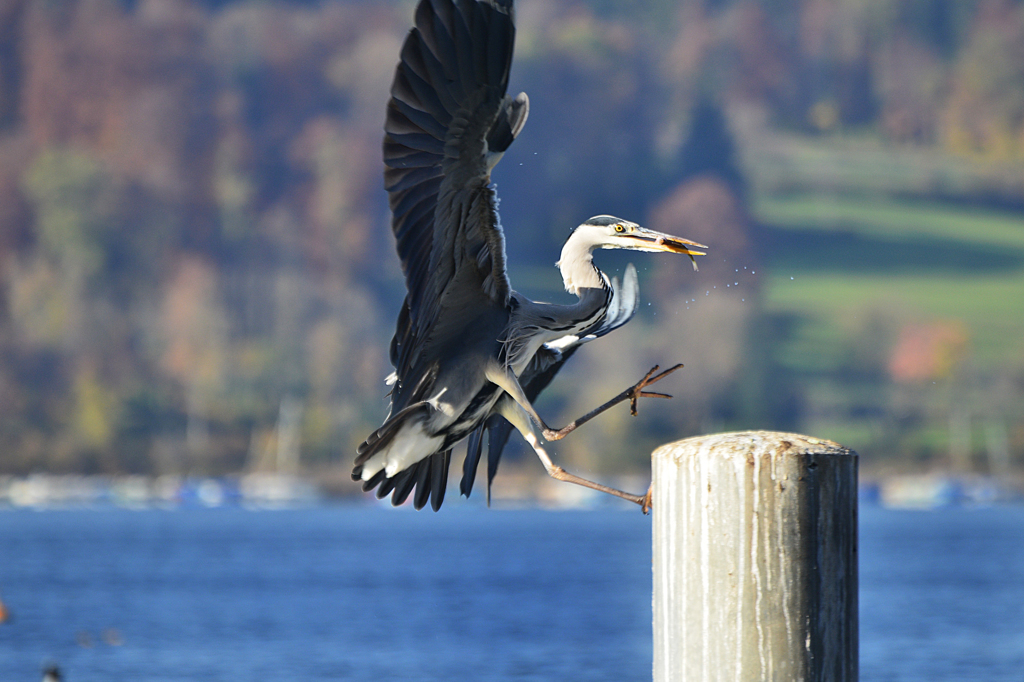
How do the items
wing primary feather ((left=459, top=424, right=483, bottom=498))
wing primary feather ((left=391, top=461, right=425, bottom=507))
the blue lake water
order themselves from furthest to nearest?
1. the blue lake water
2. wing primary feather ((left=459, top=424, right=483, bottom=498))
3. wing primary feather ((left=391, top=461, right=425, bottom=507))

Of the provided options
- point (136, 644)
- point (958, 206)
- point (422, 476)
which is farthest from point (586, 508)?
point (422, 476)

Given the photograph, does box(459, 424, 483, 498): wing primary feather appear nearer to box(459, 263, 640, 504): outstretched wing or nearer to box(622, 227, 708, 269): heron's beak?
box(459, 263, 640, 504): outstretched wing

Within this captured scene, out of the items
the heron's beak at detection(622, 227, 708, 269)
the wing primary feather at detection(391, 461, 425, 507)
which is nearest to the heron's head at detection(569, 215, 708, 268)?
the heron's beak at detection(622, 227, 708, 269)

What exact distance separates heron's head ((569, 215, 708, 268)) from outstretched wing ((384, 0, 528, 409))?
1.70 feet

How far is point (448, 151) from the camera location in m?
7.80

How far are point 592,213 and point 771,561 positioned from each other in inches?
4377

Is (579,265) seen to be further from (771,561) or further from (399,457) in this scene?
(771,561)

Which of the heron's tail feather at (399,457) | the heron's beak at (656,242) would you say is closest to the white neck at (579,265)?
the heron's beak at (656,242)

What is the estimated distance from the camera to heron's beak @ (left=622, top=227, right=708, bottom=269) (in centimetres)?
774

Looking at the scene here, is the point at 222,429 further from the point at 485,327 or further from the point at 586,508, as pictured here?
the point at 485,327

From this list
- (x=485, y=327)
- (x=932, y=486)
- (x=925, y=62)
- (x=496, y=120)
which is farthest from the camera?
(x=925, y=62)

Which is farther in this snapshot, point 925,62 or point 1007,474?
point 925,62

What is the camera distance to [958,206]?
162 metres

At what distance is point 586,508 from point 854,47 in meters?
77.9
